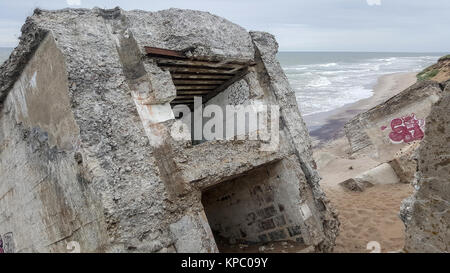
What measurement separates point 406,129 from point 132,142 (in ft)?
31.7

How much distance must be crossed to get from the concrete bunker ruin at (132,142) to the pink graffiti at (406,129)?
678 centimetres

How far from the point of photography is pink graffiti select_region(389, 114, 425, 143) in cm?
1016

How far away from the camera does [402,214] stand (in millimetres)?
2781

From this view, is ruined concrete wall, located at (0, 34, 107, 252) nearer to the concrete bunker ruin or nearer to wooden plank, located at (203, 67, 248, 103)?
the concrete bunker ruin

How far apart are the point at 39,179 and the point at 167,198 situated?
1707 millimetres

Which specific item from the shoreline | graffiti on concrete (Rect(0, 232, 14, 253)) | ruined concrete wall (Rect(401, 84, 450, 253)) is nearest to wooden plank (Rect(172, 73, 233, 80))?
ruined concrete wall (Rect(401, 84, 450, 253))

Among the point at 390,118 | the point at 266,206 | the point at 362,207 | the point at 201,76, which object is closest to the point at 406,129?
the point at 390,118

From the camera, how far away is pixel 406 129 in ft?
33.9

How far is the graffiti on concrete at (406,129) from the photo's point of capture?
1015 cm

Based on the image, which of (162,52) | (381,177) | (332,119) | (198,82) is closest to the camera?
(162,52)

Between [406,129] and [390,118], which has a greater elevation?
[390,118]

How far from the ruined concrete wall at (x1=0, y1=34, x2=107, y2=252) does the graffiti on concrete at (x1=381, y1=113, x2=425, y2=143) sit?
9.97 meters

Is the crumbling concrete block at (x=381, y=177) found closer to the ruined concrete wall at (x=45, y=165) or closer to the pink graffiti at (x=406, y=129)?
the pink graffiti at (x=406, y=129)

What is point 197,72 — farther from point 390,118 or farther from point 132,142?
point 390,118
